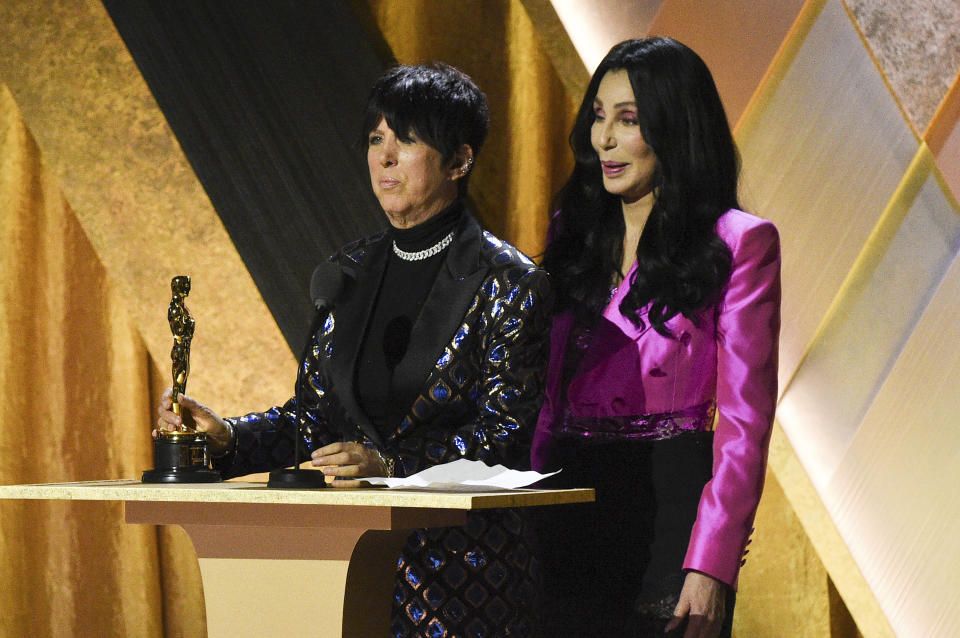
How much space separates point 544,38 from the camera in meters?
3.26

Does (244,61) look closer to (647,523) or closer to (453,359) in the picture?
(453,359)

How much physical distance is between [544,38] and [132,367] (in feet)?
5.19

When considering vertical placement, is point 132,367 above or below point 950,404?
below

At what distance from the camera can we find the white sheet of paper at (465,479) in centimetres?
149

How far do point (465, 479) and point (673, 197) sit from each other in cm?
77

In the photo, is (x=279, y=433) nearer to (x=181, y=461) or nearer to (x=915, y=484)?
(x=181, y=461)

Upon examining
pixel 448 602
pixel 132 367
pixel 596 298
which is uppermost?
pixel 596 298

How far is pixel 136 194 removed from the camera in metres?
3.21

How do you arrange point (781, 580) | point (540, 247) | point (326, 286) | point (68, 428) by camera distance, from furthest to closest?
point (68, 428) → point (540, 247) → point (781, 580) → point (326, 286)

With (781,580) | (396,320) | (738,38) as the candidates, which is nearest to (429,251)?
(396,320)

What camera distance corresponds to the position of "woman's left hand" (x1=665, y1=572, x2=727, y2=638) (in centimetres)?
188

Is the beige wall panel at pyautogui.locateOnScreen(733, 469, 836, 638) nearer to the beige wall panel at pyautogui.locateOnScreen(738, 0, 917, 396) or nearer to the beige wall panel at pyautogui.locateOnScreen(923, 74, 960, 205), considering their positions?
the beige wall panel at pyautogui.locateOnScreen(738, 0, 917, 396)

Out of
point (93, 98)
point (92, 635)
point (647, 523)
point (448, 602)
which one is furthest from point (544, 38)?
point (92, 635)

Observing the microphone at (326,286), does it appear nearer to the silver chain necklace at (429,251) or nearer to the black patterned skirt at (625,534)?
the silver chain necklace at (429,251)
